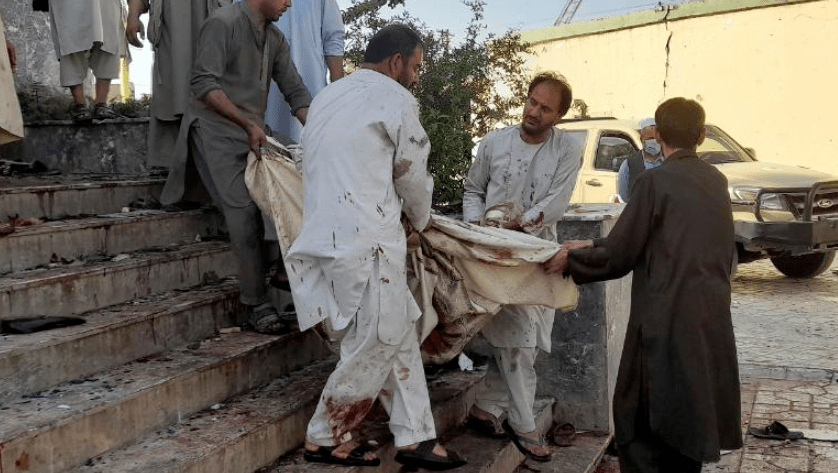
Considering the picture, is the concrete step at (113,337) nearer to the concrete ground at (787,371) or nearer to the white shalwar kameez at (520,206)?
the white shalwar kameez at (520,206)

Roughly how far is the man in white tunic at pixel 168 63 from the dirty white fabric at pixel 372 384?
248 centimetres

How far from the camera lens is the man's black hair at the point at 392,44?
3.51m

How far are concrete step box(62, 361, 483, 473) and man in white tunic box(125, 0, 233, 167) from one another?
190 centimetres

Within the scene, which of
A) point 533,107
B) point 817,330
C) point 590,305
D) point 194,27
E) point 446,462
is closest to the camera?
point 446,462

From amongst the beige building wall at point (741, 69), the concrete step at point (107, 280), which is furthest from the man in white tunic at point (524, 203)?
the beige building wall at point (741, 69)

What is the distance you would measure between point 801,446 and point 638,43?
13.0 metres

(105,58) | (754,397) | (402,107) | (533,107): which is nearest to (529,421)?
(533,107)

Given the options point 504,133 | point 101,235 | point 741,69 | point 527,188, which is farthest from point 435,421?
point 741,69

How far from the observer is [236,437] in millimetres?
3432

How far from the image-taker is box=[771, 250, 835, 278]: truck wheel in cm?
1064

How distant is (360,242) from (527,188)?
57.3 inches

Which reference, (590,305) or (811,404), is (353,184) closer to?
(590,305)

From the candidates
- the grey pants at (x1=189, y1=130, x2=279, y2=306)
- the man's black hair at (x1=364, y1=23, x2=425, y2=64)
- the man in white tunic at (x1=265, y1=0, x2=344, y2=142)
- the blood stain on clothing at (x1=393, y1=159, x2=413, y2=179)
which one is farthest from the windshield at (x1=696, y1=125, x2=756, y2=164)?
the blood stain on clothing at (x1=393, y1=159, x2=413, y2=179)

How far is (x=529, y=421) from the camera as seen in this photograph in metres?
4.42
